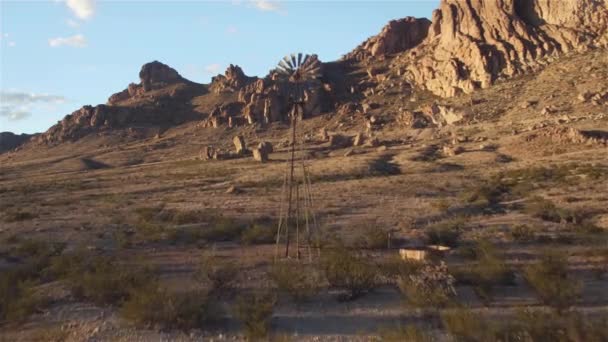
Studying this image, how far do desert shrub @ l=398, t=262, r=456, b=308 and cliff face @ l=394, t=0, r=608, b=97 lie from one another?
83.8 meters

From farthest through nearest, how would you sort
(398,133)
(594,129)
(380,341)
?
(398,133), (594,129), (380,341)

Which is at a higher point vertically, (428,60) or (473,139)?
(428,60)

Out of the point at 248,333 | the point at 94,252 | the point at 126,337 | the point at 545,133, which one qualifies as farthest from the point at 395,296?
the point at 545,133

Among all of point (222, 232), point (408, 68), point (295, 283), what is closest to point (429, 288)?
point (295, 283)

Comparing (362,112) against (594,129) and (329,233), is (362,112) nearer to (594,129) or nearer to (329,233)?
(594,129)

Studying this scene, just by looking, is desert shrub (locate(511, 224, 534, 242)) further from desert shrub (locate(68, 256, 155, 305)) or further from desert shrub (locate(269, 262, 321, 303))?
desert shrub (locate(68, 256, 155, 305))

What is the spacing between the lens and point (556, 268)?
11664 mm

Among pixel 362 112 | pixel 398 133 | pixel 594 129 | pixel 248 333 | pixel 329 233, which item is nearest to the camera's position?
pixel 248 333

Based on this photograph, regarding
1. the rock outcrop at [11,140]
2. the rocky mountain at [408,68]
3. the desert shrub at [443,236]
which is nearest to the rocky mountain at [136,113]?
the rocky mountain at [408,68]

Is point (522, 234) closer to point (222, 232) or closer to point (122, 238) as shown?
point (222, 232)

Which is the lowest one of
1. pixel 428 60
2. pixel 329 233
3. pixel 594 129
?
pixel 329 233

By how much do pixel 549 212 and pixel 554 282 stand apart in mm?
11724

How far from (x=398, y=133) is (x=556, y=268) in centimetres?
6460

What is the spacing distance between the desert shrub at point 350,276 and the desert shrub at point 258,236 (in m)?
6.09
